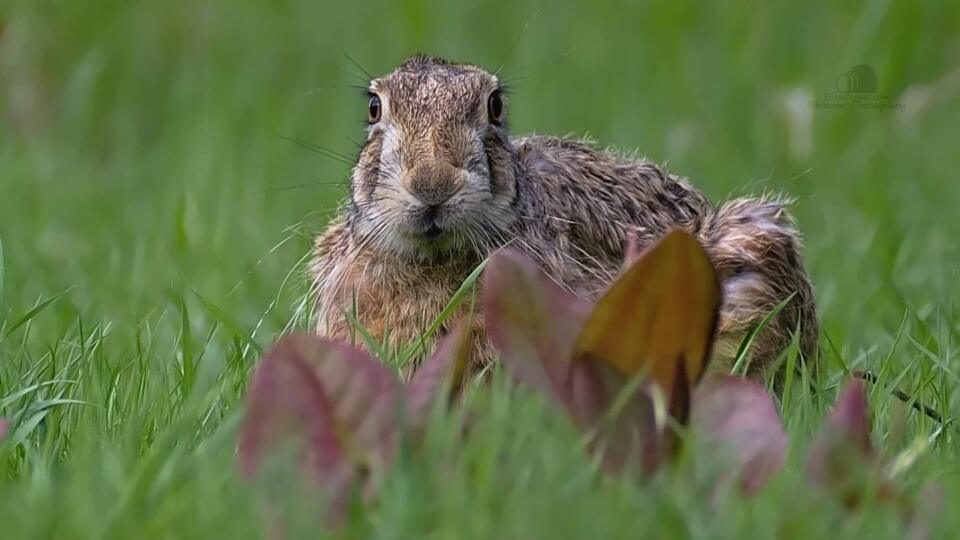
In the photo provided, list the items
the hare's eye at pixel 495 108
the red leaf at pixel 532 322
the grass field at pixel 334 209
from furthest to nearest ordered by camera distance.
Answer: the hare's eye at pixel 495 108 < the red leaf at pixel 532 322 < the grass field at pixel 334 209

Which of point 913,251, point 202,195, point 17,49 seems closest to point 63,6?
point 17,49

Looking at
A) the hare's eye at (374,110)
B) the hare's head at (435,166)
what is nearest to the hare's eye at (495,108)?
the hare's head at (435,166)

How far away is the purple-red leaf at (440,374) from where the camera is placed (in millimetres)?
2947

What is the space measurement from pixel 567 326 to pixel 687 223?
1955 mm

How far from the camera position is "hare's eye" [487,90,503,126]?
167 inches

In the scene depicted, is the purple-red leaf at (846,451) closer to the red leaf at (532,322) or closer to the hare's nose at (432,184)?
the red leaf at (532,322)

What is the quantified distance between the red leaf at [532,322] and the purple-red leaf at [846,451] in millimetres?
444

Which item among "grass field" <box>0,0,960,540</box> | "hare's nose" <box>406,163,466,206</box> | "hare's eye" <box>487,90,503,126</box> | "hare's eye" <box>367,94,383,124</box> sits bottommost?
"grass field" <box>0,0,960,540</box>

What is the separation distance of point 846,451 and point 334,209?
7.42ft

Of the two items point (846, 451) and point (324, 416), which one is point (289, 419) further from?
point (846, 451)

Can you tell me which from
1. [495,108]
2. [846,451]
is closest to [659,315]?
[846,451]

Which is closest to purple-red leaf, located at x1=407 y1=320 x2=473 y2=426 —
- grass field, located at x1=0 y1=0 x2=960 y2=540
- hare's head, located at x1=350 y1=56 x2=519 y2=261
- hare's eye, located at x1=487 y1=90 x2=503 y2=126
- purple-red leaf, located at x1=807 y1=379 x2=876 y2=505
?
grass field, located at x1=0 y1=0 x2=960 y2=540

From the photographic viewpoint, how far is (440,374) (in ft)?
9.95

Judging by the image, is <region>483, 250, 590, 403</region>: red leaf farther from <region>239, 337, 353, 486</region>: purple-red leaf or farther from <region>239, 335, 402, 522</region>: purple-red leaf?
<region>239, 337, 353, 486</region>: purple-red leaf
